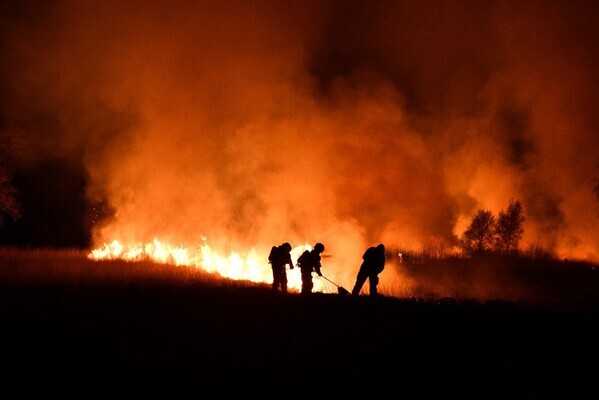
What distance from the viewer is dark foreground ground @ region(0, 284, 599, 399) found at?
5.57 m

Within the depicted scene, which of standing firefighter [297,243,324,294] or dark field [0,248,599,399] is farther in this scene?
standing firefighter [297,243,324,294]

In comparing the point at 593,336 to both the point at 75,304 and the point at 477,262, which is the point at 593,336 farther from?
the point at 477,262

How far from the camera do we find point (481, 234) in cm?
2378

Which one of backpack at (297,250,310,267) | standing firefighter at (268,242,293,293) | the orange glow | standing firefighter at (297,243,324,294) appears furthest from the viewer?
the orange glow

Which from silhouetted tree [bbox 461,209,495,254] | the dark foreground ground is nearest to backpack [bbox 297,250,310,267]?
the dark foreground ground

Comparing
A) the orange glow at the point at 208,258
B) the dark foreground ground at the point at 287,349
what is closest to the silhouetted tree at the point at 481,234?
the orange glow at the point at 208,258

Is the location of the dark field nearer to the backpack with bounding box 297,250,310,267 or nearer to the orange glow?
the backpack with bounding box 297,250,310,267

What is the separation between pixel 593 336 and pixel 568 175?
837 inches

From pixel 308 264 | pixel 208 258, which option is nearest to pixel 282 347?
pixel 308 264

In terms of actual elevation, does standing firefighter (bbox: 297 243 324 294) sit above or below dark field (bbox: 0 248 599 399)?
above

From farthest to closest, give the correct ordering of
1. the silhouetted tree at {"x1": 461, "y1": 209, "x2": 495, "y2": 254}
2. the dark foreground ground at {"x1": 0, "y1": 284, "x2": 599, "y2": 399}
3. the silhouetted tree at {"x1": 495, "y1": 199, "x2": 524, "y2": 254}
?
the silhouetted tree at {"x1": 461, "y1": 209, "x2": 495, "y2": 254} → the silhouetted tree at {"x1": 495, "y1": 199, "x2": 524, "y2": 254} → the dark foreground ground at {"x1": 0, "y1": 284, "x2": 599, "y2": 399}

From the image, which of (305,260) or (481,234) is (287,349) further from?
(481,234)

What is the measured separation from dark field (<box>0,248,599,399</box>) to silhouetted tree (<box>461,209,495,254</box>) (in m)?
14.1

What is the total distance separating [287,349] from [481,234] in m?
19.3
